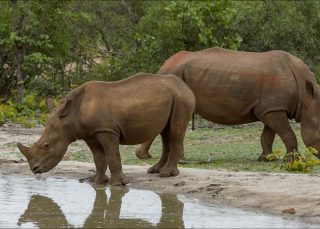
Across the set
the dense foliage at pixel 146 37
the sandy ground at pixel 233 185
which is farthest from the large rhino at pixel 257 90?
the dense foliage at pixel 146 37

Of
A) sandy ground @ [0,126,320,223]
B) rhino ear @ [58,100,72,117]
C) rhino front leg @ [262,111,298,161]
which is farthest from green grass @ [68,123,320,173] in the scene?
rhino ear @ [58,100,72,117]

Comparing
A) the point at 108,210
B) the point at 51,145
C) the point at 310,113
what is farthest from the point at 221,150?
the point at 108,210

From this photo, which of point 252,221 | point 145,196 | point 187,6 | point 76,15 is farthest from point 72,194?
point 76,15

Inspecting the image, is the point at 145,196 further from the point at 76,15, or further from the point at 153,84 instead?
the point at 76,15

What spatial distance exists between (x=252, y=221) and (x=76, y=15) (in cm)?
1289

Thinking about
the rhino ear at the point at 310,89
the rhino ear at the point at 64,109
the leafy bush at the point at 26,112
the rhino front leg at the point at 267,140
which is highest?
the rhino ear at the point at 64,109

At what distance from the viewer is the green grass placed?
13.7m

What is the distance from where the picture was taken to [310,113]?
46.1 feet

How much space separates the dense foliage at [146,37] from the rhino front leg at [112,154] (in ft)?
25.2

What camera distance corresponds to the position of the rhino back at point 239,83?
14.0m

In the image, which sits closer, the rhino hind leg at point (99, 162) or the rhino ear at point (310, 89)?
the rhino hind leg at point (99, 162)

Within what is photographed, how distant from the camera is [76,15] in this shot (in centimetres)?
2147

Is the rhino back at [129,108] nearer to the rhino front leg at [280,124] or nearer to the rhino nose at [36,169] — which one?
the rhino nose at [36,169]

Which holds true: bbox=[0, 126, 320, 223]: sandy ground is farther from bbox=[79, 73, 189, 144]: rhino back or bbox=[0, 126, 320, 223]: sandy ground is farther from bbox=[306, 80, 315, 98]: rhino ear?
bbox=[306, 80, 315, 98]: rhino ear
